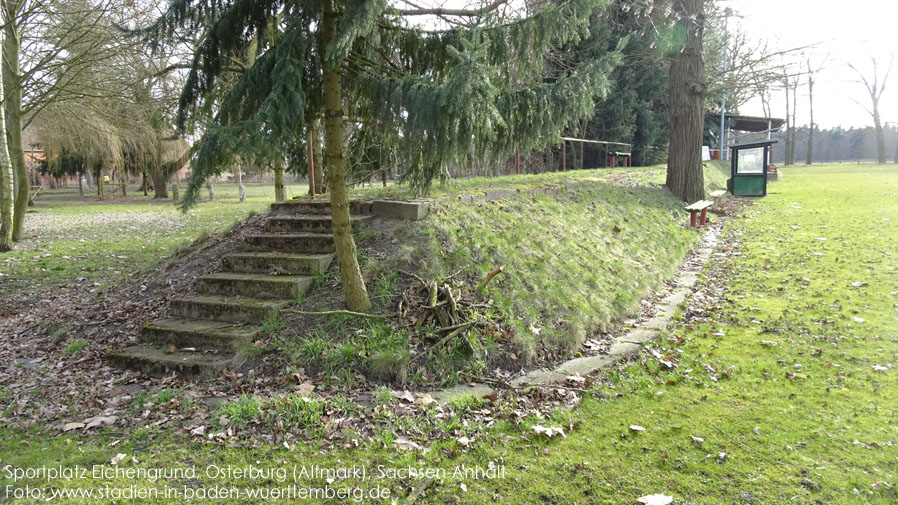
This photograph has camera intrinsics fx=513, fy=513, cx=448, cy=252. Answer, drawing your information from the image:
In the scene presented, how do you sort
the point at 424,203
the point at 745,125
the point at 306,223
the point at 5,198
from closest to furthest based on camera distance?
the point at 424,203 < the point at 306,223 < the point at 5,198 < the point at 745,125

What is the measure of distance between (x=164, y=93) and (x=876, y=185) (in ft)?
76.4

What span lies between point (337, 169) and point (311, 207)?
2.30 meters

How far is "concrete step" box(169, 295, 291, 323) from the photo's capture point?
5.18 m

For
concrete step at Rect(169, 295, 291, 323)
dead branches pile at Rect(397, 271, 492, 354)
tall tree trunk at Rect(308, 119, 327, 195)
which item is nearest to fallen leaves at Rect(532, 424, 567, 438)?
dead branches pile at Rect(397, 271, 492, 354)

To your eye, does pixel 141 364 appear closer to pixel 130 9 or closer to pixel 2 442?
pixel 2 442

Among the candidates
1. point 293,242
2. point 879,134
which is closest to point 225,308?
point 293,242

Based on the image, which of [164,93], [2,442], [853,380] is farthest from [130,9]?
[853,380]

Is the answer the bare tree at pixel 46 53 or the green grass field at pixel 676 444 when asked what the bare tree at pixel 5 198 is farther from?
the green grass field at pixel 676 444

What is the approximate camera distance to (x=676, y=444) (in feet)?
11.1

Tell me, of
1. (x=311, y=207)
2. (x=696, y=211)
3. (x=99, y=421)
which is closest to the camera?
(x=99, y=421)

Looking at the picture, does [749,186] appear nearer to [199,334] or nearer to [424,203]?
[424,203]

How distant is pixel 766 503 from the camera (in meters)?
2.78

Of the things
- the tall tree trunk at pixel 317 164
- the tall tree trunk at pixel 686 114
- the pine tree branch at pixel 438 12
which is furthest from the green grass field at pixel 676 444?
the tall tree trunk at pixel 686 114

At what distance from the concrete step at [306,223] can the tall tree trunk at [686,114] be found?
10.7m
